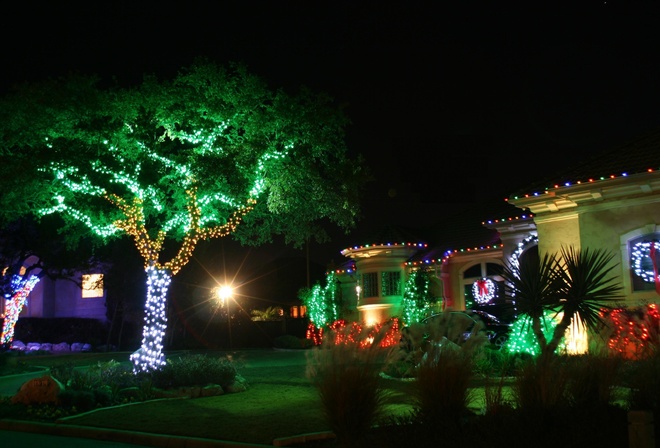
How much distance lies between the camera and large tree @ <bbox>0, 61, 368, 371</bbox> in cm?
1781

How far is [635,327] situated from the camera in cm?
1503

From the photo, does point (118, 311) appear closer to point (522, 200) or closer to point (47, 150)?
point (47, 150)

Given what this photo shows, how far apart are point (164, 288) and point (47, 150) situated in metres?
4.45

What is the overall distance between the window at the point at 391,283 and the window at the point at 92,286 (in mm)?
17804

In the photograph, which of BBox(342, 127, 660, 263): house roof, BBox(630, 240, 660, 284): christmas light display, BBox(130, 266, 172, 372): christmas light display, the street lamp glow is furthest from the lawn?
the street lamp glow

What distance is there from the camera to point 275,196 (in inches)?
771

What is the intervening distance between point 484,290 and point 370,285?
604 centimetres

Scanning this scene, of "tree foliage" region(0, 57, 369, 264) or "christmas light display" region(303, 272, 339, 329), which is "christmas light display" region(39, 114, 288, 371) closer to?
"tree foliage" region(0, 57, 369, 264)

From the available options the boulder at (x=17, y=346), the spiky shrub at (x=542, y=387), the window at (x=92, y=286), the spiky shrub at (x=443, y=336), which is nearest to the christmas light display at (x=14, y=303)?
the boulder at (x=17, y=346)

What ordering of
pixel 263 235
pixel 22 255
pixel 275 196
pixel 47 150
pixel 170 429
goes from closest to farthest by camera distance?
pixel 170 429 → pixel 47 150 → pixel 275 196 → pixel 263 235 → pixel 22 255

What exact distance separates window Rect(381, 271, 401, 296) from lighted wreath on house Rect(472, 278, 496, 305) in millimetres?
4281

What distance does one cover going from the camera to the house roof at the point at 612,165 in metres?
17.6

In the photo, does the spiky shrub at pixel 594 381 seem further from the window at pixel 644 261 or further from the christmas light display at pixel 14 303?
the christmas light display at pixel 14 303

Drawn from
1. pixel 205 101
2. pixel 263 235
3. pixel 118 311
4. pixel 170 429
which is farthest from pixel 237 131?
pixel 118 311
